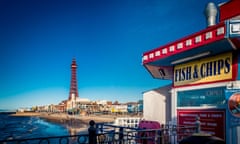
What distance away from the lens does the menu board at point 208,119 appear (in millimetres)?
6871

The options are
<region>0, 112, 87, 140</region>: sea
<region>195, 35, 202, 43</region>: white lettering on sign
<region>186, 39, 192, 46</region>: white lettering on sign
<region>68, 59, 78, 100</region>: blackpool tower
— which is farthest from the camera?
<region>68, 59, 78, 100</region>: blackpool tower

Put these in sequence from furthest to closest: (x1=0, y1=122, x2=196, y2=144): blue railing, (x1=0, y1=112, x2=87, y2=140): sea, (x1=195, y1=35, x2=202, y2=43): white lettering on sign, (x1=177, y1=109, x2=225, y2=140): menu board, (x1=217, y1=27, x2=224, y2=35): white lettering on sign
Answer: (x1=0, y1=112, x2=87, y2=140): sea → (x1=177, y1=109, x2=225, y2=140): menu board → (x1=195, y1=35, x2=202, y2=43): white lettering on sign → (x1=217, y1=27, x2=224, y2=35): white lettering on sign → (x1=0, y1=122, x2=196, y2=144): blue railing

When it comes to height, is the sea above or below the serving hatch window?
below

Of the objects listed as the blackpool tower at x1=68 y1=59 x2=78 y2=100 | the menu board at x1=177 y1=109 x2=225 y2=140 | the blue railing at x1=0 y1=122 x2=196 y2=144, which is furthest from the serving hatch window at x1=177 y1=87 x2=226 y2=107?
the blackpool tower at x1=68 y1=59 x2=78 y2=100

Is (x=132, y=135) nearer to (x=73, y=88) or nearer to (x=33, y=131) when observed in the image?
(x=33, y=131)

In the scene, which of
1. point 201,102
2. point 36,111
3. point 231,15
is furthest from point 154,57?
point 36,111

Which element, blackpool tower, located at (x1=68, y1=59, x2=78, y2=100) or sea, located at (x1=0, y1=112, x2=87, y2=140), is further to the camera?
blackpool tower, located at (x1=68, y1=59, x2=78, y2=100)

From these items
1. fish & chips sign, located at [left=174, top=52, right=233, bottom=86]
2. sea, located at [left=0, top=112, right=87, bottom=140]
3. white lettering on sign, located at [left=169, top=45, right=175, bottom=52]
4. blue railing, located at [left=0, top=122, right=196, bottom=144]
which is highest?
white lettering on sign, located at [left=169, top=45, right=175, bottom=52]

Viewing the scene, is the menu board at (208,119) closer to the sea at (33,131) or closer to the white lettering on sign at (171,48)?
the white lettering on sign at (171,48)

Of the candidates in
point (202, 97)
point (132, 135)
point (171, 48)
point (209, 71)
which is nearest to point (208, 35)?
point (209, 71)

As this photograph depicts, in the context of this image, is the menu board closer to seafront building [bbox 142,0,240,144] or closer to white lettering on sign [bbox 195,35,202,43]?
seafront building [bbox 142,0,240,144]

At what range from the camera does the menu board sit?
6871mm

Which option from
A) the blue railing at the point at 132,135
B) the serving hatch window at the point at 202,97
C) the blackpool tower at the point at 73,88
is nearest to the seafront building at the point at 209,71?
the serving hatch window at the point at 202,97

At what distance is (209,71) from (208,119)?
1.35 m
